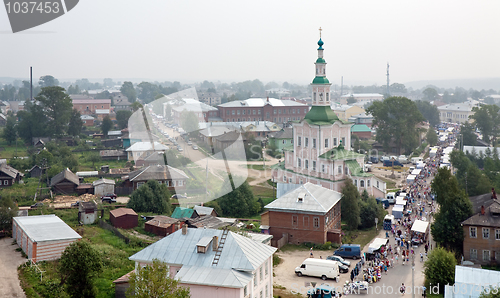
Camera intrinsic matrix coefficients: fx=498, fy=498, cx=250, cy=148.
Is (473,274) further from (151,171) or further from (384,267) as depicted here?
(151,171)

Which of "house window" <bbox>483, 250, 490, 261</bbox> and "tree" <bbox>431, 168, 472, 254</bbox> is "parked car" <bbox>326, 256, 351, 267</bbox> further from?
"house window" <bbox>483, 250, 490, 261</bbox>

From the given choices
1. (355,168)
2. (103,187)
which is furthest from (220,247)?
(103,187)

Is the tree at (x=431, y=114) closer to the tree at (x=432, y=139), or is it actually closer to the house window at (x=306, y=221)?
the tree at (x=432, y=139)

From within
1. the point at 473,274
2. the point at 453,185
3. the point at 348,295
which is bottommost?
the point at 348,295

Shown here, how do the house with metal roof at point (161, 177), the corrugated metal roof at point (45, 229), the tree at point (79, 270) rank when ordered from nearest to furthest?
the tree at point (79, 270), the corrugated metal roof at point (45, 229), the house with metal roof at point (161, 177)

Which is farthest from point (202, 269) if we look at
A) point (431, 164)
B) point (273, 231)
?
point (431, 164)

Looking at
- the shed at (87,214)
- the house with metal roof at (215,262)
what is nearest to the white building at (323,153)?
the shed at (87,214)

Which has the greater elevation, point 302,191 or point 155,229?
point 302,191
